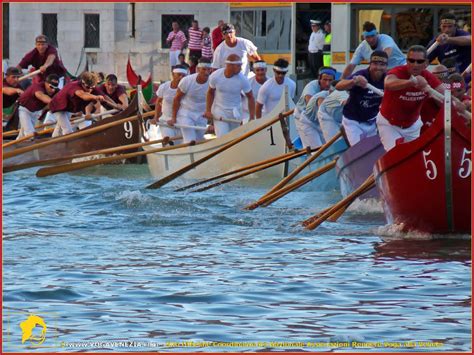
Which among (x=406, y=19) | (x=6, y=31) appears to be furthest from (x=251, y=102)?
(x=6, y=31)

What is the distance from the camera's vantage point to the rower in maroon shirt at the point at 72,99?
22188 mm

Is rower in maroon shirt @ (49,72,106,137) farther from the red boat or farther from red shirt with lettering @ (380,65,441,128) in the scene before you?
the red boat

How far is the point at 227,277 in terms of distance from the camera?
423 inches

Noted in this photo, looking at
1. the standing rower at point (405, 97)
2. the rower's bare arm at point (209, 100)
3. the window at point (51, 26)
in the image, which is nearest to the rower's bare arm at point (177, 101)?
the rower's bare arm at point (209, 100)

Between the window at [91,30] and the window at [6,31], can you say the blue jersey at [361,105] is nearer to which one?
the window at [91,30]

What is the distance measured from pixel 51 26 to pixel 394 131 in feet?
98.6

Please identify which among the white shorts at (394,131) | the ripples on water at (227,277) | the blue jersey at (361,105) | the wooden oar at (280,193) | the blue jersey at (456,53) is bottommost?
the ripples on water at (227,277)

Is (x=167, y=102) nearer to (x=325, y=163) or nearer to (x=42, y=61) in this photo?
(x=42, y=61)

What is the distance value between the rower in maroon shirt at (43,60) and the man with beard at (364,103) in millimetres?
9083

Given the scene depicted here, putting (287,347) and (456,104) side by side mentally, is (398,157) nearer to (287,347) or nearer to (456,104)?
(456,104)

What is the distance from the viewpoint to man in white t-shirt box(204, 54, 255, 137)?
19.5m

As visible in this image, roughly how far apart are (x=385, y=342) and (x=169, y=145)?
12.3 metres

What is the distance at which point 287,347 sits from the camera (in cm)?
823

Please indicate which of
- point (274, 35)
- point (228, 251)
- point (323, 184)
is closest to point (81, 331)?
point (228, 251)
